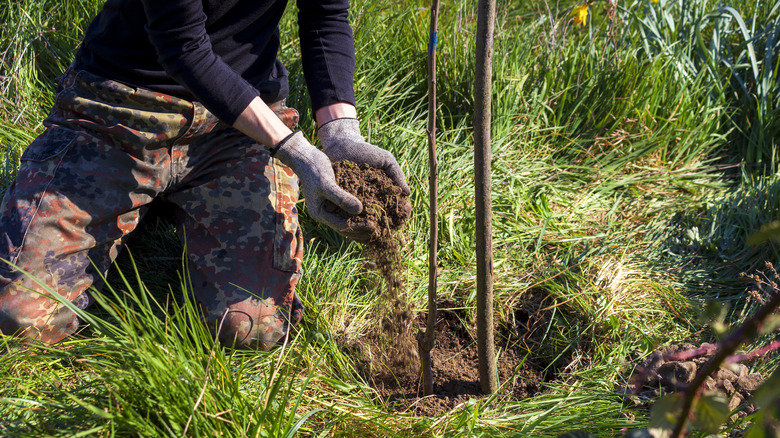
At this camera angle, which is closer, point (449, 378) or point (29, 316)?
point (29, 316)

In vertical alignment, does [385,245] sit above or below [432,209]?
below

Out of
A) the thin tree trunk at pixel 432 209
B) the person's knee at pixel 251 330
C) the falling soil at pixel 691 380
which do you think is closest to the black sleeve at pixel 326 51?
the thin tree trunk at pixel 432 209

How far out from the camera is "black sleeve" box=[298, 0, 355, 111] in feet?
7.16

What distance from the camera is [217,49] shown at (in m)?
2.04

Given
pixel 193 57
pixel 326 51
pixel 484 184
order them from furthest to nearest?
pixel 326 51
pixel 193 57
pixel 484 184

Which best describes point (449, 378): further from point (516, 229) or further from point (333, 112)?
point (333, 112)

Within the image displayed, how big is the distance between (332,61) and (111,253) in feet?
3.39

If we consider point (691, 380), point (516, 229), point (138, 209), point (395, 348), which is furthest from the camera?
point (516, 229)

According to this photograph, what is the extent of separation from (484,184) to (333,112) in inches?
34.8

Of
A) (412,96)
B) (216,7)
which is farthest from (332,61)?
(412,96)

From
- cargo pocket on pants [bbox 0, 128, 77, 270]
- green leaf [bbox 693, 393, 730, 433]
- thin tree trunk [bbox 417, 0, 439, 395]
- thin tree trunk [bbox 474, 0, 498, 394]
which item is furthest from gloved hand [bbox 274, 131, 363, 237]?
green leaf [bbox 693, 393, 730, 433]

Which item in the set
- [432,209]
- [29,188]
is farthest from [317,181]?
[29,188]

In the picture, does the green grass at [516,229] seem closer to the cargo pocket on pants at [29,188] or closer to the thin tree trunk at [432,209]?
the thin tree trunk at [432,209]

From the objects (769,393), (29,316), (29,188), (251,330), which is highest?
(29,188)
